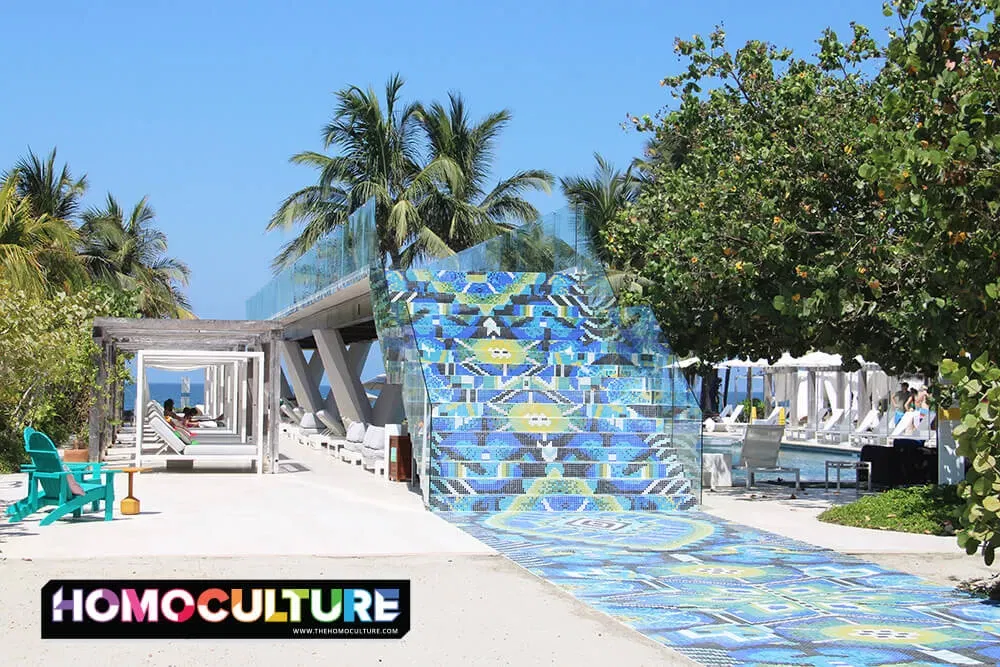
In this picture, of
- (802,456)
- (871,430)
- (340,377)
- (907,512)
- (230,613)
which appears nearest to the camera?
(230,613)

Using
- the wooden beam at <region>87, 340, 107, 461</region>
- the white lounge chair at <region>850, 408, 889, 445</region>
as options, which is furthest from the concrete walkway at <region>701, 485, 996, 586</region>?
the white lounge chair at <region>850, 408, 889, 445</region>

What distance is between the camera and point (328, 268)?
77.8ft

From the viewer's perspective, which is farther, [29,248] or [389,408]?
[389,408]

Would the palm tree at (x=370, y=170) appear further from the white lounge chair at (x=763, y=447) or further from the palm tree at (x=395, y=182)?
the white lounge chair at (x=763, y=447)

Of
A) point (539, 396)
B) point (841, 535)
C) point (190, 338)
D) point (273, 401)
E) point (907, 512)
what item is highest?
point (190, 338)

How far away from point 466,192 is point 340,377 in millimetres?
9951

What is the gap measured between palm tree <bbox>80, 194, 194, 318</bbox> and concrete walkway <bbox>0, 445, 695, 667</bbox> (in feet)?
86.9

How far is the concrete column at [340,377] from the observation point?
94.6 ft

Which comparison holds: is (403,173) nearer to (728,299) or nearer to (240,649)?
(728,299)

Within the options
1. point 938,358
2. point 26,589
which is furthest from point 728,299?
point 26,589

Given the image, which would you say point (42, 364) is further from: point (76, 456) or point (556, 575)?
point (556, 575)

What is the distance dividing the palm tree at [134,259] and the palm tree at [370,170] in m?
8.11

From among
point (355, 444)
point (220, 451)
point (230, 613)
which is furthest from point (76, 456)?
point (230, 613)

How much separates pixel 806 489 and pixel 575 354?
15.0 ft
